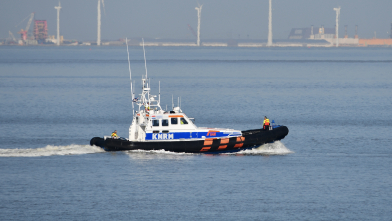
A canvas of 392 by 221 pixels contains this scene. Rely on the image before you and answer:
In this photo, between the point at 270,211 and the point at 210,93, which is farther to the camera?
the point at 210,93

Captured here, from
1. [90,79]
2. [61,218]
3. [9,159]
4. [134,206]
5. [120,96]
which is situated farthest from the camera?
[90,79]

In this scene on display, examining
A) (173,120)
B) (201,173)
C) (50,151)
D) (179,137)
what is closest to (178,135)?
(179,137)

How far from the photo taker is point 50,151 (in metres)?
42.1

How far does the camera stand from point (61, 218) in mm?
28703

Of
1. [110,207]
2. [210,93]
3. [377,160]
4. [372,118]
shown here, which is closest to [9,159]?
[110,207]

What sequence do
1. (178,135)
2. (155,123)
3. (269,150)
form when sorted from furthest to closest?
(269,150)
(155,123)
(178,135)

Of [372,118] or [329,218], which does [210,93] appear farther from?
[329,218]

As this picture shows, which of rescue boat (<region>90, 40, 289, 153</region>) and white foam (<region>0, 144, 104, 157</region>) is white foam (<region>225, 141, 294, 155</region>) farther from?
white foam (<region>0, 144, 104, 157</region>)

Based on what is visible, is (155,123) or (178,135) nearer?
(178,135)

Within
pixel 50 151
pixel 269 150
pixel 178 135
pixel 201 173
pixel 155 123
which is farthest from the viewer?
pixel 269 150

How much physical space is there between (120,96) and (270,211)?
62.5 meters

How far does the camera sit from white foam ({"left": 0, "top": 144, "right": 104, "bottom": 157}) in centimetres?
4145

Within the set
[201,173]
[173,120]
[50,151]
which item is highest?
[173,120]

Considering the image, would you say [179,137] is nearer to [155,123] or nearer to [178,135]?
[178,135]
